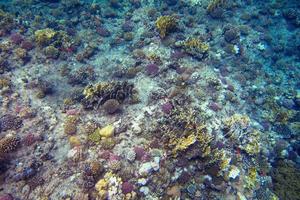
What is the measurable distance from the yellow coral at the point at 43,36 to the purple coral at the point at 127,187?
8.71 metres

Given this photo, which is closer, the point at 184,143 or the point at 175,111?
the point at 184,143

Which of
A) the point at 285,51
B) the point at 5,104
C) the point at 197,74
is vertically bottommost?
the point at 285,51

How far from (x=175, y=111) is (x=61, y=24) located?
8962 millimetres

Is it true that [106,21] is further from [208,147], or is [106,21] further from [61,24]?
[208,147]

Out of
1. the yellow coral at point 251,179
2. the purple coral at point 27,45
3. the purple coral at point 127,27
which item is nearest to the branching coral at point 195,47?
the purple coral at point 127,27

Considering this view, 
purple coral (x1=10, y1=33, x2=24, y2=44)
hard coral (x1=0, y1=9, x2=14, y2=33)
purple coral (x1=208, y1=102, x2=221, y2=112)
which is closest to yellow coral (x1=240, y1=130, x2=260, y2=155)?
purple coral (x1=208, y1=102, x2=221, y2=112)

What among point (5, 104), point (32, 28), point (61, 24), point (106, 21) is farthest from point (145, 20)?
point (5, 104)

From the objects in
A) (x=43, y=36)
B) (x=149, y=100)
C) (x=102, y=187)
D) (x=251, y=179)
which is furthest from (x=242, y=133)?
(x=43, y=36)

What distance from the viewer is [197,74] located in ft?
44.6

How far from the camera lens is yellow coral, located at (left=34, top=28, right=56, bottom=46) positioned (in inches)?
555

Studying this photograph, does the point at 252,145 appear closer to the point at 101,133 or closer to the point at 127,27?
the point at 101,133

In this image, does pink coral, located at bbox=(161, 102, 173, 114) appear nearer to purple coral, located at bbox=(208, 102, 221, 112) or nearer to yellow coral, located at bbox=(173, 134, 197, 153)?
yellow coral, located at bbox=(173, 134, 197, 153)

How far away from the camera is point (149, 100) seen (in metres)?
12.0

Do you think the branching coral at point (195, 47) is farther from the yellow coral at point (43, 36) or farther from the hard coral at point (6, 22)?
the hard coral at point (6, 22)
